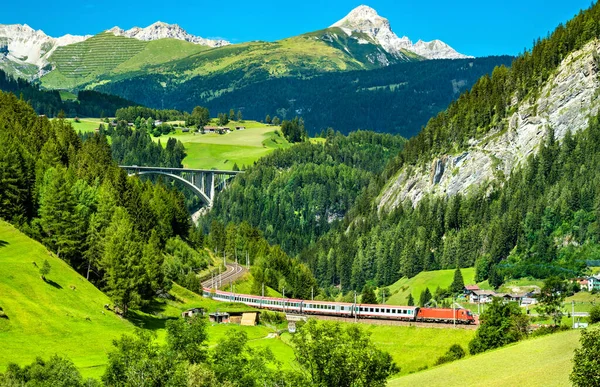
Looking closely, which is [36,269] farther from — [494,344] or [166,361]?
[494,344]

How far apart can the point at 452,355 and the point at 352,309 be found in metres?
36.0

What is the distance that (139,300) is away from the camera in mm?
105625

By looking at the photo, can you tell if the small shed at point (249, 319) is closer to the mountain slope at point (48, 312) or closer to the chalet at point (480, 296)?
the mountain slope at point (48, 312)

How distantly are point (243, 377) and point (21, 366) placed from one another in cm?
1795

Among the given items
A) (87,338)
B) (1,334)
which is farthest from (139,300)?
(1,334)

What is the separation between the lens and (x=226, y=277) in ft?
543

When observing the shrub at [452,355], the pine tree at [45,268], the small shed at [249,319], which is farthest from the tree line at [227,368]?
the small shed at [249,319]

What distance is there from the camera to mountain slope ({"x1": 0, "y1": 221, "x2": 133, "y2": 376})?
7919 cm

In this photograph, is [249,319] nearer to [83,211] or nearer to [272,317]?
[272,317]

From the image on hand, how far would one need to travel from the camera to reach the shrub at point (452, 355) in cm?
9588

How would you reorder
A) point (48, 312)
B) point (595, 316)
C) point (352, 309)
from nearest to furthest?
point (48, 312) → point (595, 316) → point (352, 309)

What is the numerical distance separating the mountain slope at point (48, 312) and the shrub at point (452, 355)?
33676 millimetres

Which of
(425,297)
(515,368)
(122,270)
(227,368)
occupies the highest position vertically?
(122,270)

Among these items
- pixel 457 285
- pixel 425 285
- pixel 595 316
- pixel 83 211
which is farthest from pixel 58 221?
pixel 425 285
